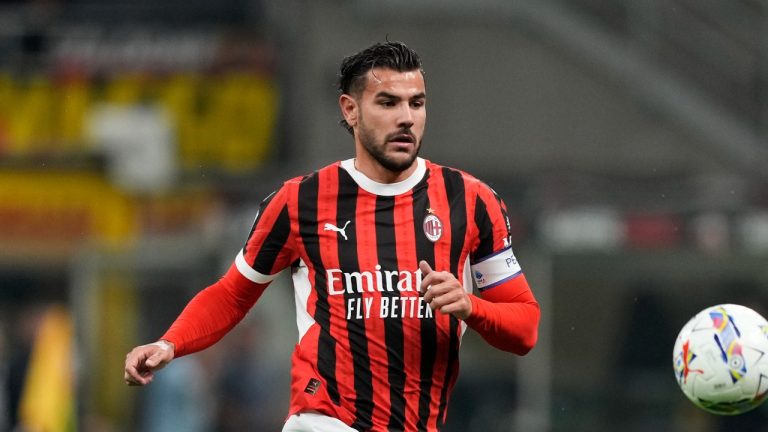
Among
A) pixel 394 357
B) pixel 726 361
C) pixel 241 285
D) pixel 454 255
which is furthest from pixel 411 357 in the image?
pixel 726 361

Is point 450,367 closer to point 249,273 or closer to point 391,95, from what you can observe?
point 249,273

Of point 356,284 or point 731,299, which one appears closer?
point 356,284

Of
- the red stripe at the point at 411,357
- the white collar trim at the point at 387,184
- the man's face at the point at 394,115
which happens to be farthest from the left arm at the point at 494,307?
the man's face at the point at 394,115

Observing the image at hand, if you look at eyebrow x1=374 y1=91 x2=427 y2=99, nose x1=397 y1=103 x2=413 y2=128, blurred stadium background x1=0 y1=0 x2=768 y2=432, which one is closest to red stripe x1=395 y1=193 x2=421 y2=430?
nose x1=397 y1=103 x2=413 y2=128

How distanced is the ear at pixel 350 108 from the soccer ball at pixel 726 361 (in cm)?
167

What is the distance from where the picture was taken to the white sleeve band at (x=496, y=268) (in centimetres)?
643

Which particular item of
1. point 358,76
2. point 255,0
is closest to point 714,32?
point 255,0

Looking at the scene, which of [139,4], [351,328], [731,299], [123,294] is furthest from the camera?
[139,4]

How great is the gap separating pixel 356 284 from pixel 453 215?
470mm

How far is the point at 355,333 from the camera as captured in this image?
20.7ft

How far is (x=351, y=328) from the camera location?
20.7 ft

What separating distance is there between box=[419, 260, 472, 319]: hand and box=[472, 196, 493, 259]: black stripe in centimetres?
65

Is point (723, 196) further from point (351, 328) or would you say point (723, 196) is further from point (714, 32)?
point (351, 328)

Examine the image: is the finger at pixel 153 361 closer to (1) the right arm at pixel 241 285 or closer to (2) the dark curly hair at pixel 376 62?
(1) the right arm at pixel 241 285
